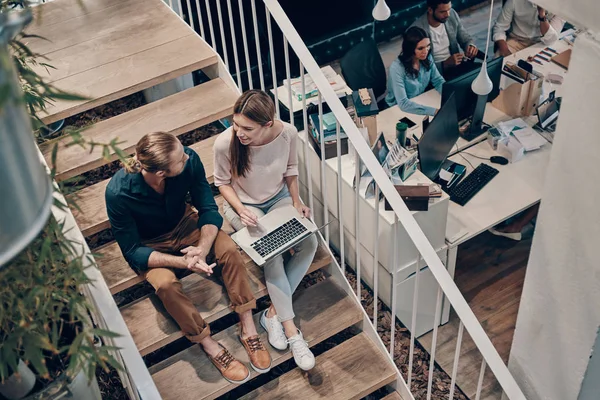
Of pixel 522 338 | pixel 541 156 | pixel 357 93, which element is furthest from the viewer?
pixel 541 156

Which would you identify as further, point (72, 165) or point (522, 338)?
point (72, 165)

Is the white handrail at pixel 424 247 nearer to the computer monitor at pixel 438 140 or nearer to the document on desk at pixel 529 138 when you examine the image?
the computer monitor at pixel 438 140

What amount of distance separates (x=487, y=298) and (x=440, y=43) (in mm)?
1919

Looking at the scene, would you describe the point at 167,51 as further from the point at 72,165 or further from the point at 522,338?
the point at 522,338

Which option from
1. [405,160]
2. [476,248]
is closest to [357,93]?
[405,160]

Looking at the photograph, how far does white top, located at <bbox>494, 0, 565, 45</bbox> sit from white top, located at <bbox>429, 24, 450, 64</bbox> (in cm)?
58

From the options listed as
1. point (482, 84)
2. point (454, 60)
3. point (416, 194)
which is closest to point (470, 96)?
point (482, 84)

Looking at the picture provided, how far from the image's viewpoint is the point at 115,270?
348 cm

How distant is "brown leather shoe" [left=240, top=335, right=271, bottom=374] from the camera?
3434 millimetres

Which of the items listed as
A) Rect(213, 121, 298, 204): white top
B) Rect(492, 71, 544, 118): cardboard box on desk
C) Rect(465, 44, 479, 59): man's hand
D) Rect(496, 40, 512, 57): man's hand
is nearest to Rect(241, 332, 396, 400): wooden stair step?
Rect(213, 121, 298, 204): white top

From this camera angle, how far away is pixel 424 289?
4480 millimetres

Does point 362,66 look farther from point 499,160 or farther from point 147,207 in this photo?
point 147,207

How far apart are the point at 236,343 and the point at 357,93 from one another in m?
1.61

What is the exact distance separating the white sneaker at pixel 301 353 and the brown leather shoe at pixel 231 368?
0.23m
